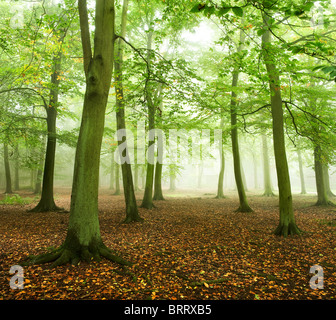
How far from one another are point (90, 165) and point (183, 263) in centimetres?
313

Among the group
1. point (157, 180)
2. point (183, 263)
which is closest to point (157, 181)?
point (157, 180)

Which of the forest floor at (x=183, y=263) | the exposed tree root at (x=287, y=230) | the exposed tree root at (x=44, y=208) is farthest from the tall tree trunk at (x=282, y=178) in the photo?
the exposed tree root at (x=44, y=208)

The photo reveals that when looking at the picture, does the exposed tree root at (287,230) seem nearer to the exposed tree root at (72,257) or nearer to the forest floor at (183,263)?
the forest floor at (183,263)

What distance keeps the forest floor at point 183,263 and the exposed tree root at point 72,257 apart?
0.54 feet

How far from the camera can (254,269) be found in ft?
15.8

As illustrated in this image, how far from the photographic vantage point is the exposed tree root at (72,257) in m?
4.50

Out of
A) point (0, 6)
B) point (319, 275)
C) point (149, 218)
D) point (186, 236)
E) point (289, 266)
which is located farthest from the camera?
point (0, 6)

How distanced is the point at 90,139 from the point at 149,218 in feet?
19.8

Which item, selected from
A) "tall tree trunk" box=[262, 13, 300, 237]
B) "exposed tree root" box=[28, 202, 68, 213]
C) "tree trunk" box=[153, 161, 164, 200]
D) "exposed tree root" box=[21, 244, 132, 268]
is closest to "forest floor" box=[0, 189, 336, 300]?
"exposed tree root" box=[21, 244, 132, 268]

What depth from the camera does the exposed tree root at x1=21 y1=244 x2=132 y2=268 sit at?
4500mm

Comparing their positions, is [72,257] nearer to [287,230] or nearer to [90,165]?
[90,165]

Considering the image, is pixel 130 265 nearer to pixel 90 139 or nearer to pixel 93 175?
pixel 93 175

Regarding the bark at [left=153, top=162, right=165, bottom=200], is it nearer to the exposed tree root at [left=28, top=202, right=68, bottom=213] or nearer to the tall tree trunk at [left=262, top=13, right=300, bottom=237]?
the exposed tree root at [left=28, top=202, right=68, bottom=213]
